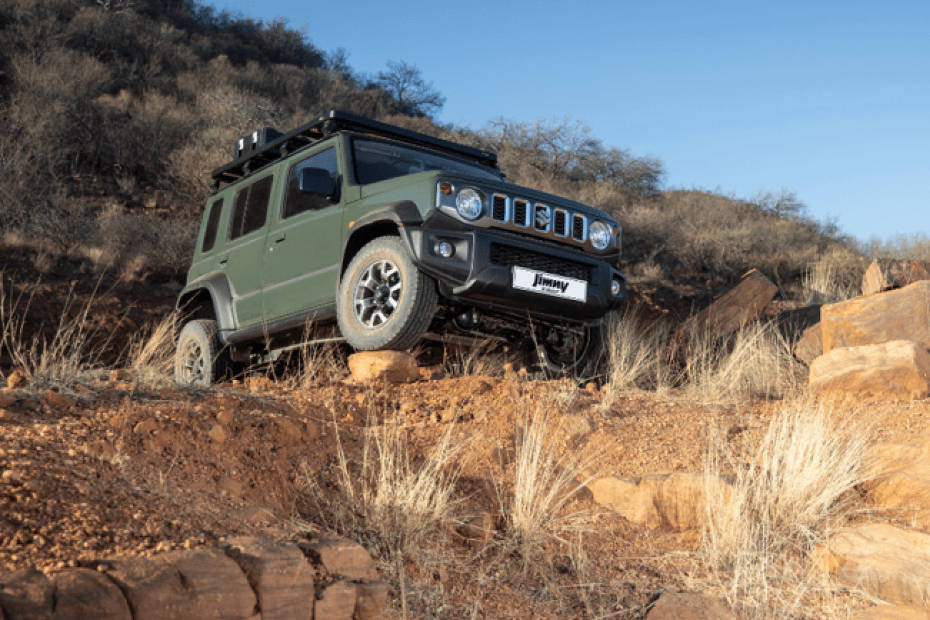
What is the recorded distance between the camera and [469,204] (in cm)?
536

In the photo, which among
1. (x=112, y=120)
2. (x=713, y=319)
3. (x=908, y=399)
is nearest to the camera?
(x=908, y=399)

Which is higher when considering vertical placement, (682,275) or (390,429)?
(682,275)

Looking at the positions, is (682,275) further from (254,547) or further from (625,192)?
(254,547)

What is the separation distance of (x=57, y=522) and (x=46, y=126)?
51.0 feet

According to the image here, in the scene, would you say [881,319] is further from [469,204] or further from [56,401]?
[56,401]

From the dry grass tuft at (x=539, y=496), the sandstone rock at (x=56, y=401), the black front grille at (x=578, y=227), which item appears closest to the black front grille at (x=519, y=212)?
the black front grille at (x=578, y=227)

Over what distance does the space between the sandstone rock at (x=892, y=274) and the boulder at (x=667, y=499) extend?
389 centimetres

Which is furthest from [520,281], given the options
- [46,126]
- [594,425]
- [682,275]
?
[46,126]

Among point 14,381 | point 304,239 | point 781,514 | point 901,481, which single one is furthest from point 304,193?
point 901,481

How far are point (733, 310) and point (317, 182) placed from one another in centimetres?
610

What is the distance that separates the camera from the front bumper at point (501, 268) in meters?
5.18

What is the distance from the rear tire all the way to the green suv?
0.04ft

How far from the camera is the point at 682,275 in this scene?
14.0 meters

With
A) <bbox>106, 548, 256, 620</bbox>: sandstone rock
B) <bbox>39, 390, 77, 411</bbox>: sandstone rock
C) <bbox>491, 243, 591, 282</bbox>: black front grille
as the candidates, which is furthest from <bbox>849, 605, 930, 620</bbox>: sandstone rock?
<bbox>39, 390, 77, 411</bbox>: sandstone rock
